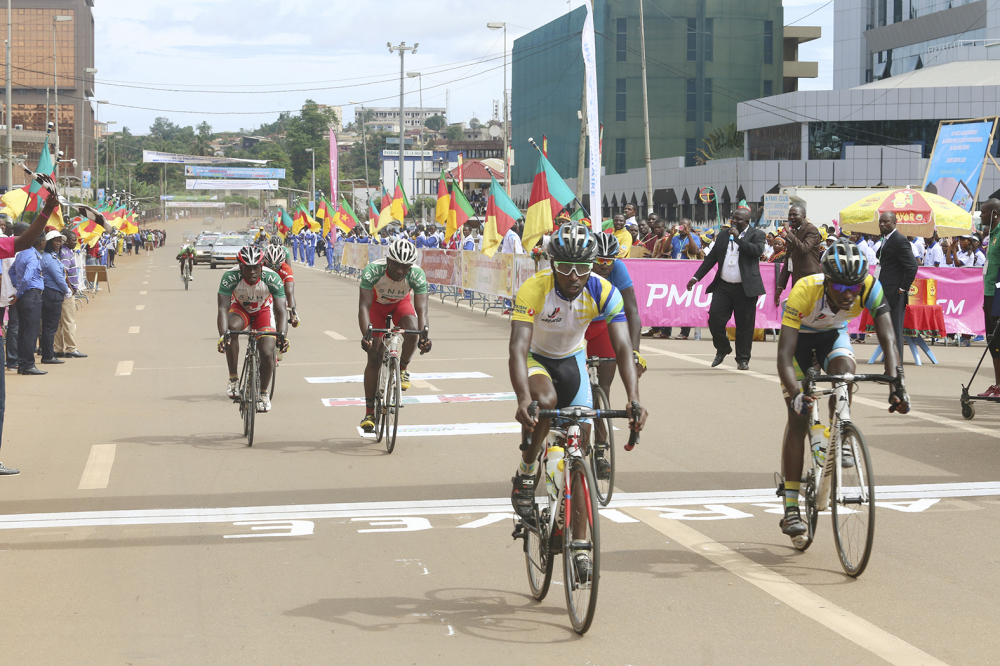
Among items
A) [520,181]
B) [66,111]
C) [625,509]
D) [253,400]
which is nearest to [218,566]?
[625,509]

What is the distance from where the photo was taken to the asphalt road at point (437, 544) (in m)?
5.17

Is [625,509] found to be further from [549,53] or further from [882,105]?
[549,53]

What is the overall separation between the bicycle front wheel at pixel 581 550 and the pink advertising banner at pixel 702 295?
14.3 meters

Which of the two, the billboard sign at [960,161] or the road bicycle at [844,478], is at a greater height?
the billboard sign at [960,161]

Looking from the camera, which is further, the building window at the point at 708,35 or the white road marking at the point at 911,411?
the building window at the point at 708,35

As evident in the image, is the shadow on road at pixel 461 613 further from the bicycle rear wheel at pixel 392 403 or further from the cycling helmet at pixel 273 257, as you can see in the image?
the cycling helmet at pixel 273 257

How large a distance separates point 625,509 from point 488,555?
4.84 ft

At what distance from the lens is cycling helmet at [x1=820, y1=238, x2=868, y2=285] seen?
6250 millimetres

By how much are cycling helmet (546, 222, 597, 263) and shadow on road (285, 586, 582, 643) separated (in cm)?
167

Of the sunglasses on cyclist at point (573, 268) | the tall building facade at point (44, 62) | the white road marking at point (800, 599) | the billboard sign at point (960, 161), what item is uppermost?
the tall building facade at point (44, 62)

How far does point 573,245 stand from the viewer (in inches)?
220

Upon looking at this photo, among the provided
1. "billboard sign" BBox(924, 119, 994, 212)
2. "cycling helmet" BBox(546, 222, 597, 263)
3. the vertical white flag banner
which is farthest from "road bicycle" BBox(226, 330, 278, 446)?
"billboard sign" BBox(924, 119, 994, 212)

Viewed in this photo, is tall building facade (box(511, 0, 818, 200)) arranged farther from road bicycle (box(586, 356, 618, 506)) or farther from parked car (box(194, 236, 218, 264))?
road bicycle (box(586, 356, 618, 506))

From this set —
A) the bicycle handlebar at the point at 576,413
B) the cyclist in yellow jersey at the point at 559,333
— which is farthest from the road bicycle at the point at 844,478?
the bicycle handlebar at the point at 576,413
